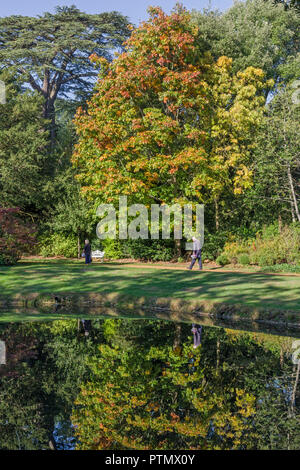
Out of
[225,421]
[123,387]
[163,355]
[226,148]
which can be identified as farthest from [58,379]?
[226,148]

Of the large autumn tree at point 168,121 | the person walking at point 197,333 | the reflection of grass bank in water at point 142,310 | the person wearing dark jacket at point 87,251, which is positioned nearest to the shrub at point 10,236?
the person wearing dark jacket at point 87,251

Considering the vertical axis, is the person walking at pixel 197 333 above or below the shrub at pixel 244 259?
below

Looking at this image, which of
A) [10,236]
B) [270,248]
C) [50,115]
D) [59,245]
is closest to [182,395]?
[270,248]

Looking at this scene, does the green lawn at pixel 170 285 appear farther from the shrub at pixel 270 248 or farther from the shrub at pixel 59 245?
the shrub at pixel 59 245

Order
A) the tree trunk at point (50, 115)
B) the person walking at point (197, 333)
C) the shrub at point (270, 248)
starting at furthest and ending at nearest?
the tree trunk at point (50, 115) → the shrub at point (270, 248) → the person walking at point (197, 333)

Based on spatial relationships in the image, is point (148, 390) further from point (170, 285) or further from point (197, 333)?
point (170, 285)

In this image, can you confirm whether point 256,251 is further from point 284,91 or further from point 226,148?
point 284,91

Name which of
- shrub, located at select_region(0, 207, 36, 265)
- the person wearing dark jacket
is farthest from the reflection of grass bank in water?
the person wearing dark jacket

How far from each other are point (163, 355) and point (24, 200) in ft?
81.1

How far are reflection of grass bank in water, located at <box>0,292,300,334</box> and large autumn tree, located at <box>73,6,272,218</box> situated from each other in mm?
9696

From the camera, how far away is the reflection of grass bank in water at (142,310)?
40.4ft

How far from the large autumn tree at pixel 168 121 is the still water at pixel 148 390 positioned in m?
14.3

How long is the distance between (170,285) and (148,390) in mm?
9883

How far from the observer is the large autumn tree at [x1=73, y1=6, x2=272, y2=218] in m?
24.0
